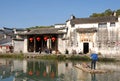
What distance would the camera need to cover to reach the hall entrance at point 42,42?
124 feet

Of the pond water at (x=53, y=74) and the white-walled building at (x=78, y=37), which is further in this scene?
the white-walled building at (x=78, y=37)

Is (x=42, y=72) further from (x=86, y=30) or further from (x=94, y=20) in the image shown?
(x=94, y=20)

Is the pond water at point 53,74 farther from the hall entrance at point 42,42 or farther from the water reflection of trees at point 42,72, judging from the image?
the hall entrance at point 42,42

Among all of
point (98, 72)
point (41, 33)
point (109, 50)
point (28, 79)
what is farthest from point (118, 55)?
point (28, 79)

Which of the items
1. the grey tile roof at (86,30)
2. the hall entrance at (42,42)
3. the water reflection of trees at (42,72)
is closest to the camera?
the water reflection of trees at (42,72)

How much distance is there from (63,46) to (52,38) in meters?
1.96

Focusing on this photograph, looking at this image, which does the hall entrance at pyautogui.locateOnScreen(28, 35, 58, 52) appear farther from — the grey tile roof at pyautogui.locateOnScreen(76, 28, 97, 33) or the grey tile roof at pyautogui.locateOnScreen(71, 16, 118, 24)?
the grey tile roof at pyautogui.locateOnScreen(76, 28, 97, 33)

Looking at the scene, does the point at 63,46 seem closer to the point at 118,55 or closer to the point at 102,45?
the point at 102,45

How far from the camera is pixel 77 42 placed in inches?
1380

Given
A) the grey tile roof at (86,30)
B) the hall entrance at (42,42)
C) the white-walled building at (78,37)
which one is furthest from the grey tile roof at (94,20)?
the hall entrance at (42,42)

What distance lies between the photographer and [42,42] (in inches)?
1578

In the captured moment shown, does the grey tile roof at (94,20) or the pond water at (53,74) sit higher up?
the grey tile roof at (94,20)

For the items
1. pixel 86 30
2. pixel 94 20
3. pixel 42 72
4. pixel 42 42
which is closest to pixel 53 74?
pixel 42 72

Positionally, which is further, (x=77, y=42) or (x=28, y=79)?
(x=77, y=42)
